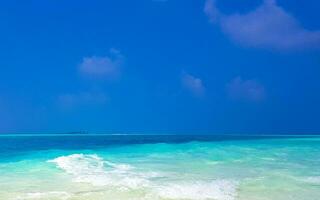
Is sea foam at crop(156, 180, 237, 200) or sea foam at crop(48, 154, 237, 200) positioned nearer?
sea foam at crop(156, 180, 237, 200)

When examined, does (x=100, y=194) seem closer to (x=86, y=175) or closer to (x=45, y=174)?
(x=86, y=175)

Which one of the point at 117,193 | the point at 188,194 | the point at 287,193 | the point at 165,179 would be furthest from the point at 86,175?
the point at 287,193

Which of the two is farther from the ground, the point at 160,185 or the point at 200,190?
the point at 160,185

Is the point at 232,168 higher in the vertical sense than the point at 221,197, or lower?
higher

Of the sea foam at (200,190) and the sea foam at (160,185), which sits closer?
the sea foam at (200,190)

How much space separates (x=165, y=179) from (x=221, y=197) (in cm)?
268

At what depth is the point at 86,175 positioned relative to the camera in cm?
A: 1172

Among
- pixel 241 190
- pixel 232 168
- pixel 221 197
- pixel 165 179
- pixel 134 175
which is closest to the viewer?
pixel 221 197

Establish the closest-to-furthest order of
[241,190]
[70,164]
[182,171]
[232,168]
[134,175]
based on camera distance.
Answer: [241,190]
[134,175]
[182,171]
[232,168]
[70,164]

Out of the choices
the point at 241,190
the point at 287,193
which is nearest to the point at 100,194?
the point at 241,190

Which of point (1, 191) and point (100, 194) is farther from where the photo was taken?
point (1, 191)

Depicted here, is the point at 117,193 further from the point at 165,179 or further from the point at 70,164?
the point at 70,164

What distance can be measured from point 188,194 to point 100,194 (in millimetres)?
1834

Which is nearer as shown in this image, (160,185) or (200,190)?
(200,190)
